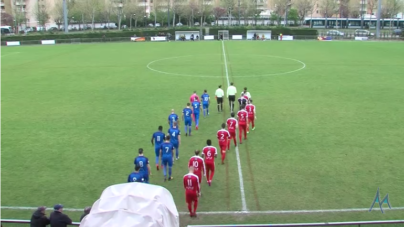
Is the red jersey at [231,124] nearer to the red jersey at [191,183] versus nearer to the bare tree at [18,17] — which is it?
the red jersey at [191,183]

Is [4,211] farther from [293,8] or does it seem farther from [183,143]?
[293,8]

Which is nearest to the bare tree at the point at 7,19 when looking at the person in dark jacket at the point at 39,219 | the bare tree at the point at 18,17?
the bare tree at the point at 18,17

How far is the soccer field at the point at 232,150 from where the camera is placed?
10.6m

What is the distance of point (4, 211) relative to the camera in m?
10.1

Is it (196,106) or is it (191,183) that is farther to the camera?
(196,106)

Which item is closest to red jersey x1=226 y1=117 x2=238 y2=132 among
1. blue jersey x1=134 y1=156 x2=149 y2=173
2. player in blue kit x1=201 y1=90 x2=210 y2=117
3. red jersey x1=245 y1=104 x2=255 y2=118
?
red jersey x1=245 y1=104 x2=255 y2=118

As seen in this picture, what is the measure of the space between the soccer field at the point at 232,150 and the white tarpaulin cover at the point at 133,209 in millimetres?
3954

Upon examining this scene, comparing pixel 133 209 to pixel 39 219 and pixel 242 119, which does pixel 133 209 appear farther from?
pixel 242 119


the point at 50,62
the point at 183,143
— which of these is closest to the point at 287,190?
the point at 183,143

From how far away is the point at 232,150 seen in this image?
14.4 metres

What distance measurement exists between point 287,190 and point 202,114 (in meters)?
8.76

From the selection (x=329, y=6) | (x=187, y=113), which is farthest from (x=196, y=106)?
(x=329, y=6)

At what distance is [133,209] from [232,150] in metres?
9.42

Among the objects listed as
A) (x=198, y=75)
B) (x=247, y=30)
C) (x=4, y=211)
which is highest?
(x=247, y=30)
